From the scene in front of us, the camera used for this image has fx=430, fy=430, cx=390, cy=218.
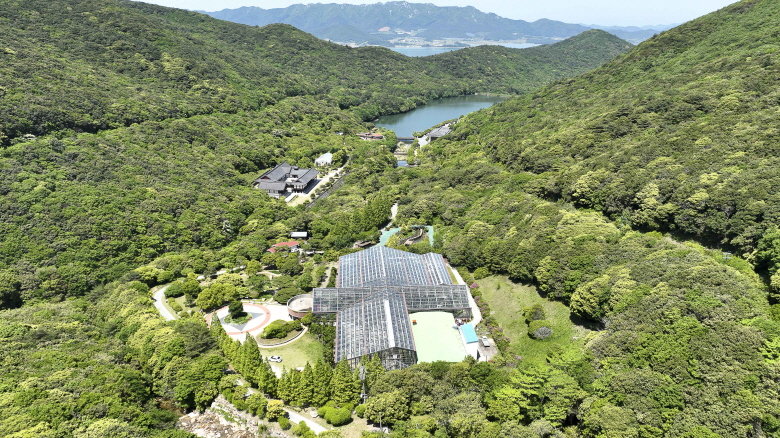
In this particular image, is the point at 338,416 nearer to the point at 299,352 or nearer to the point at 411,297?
the point at 299,352

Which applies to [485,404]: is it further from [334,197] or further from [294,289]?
[334,197]

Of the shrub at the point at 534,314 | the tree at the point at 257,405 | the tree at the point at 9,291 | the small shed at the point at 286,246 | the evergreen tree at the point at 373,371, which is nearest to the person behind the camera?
the tree at the point at 257,405

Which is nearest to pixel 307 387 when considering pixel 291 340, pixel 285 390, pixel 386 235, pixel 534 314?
pixel 285 390

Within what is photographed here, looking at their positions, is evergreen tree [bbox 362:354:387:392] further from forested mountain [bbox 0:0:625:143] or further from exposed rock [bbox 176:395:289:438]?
forested mountain [bbox 0:0:625:143]

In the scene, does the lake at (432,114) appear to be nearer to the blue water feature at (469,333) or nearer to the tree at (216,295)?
the tree at (216,295)

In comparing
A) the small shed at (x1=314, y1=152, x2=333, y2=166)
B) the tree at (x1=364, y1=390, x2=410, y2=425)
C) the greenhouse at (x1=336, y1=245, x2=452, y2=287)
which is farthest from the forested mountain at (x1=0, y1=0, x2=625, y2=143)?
the tree at (x1=364, y1=390, x2=410, y2=425)

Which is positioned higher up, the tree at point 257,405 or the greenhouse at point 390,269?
the greenhouse at point 390,269

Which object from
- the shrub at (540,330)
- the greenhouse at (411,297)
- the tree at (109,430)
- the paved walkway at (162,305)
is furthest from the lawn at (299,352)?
the shrub at (540,330)
